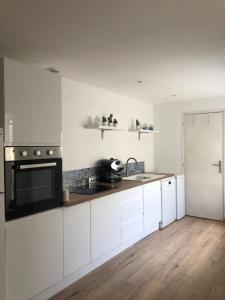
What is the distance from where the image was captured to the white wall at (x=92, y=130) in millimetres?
3381

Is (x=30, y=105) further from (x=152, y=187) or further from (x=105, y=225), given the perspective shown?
(x=152, y=187)

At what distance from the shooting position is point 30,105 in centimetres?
221

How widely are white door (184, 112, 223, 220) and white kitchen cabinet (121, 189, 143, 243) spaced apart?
1.68m

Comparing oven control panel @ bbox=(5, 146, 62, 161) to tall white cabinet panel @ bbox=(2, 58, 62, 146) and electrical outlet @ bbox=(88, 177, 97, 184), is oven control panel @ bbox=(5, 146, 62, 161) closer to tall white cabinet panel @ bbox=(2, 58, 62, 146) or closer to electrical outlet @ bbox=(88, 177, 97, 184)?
tall white cabinet panel @ bbox=(2, 58, 62, 146)

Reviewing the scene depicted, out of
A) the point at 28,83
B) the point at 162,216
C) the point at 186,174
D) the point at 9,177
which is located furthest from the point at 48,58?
the point at 186,174

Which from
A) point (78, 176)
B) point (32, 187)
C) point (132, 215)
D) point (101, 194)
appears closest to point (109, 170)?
point (78, 176)

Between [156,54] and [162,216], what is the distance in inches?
109

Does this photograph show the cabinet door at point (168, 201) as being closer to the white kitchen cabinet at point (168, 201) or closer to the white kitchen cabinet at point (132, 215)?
the white kitchen cabinet at point (168, 201)

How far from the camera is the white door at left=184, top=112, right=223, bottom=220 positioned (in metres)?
4.68

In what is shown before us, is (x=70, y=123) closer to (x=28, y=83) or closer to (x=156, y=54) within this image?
(x=28, y=83)

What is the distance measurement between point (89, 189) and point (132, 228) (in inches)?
34.5

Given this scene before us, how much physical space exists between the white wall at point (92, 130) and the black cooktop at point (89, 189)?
0.30 metres

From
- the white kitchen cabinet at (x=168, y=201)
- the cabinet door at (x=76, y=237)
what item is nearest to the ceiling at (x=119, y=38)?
the cabinet door at (x=76, y=237)

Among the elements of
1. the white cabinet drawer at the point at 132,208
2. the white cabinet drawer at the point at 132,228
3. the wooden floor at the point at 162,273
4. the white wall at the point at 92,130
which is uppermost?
the white wall at the point at 92,130
